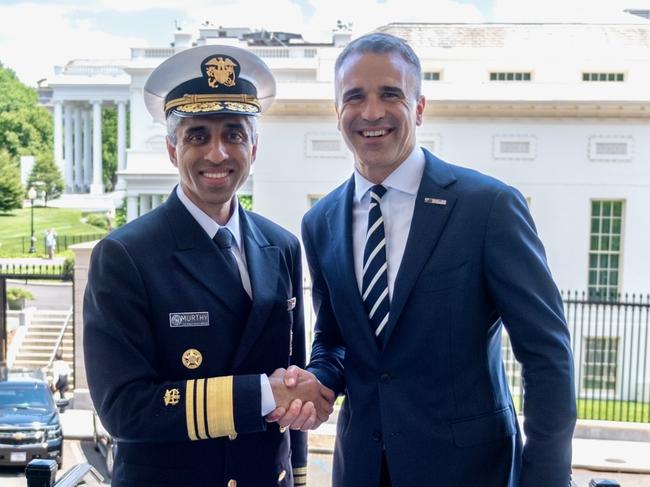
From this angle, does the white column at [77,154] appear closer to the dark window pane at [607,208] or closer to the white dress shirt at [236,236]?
the dark window pane at [607,208]

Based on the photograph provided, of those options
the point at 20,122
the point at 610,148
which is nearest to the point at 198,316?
the point at 610,148

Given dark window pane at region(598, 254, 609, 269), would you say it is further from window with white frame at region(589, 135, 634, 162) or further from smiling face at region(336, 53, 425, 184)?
smiling face at region(336, 53, 425, 184)

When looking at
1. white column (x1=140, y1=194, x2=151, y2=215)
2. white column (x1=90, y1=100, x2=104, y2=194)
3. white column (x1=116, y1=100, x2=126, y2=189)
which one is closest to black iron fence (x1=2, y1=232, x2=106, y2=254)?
white column (x1=140, y1=194, x2=151, y2=215)

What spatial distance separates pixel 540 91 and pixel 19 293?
53.0 ft

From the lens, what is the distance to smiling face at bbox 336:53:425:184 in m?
2.65

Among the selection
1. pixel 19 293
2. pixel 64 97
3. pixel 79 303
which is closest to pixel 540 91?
pixel 79 303

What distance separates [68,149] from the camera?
70812 mm

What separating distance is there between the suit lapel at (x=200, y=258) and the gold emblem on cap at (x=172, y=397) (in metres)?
0.32

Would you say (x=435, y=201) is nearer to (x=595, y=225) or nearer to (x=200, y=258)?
(x=200, y=258)

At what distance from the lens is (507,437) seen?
2609mm

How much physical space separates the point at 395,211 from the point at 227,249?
556 millimetres

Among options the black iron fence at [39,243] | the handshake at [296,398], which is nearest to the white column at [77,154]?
the black iron fence at [39,243]

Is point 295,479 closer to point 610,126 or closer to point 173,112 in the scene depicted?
point 173,112

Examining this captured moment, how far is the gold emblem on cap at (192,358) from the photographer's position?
2576 mm
